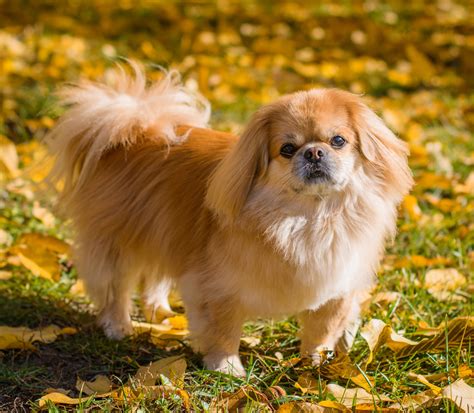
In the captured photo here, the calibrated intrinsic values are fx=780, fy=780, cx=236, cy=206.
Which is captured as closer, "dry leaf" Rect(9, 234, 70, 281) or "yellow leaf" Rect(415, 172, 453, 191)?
"dry leaf" Rect(9, 234, 70, 281)

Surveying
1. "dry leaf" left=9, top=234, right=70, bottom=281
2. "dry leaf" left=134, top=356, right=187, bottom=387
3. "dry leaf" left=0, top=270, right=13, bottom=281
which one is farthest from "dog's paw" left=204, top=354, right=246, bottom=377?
"dry leaf" left=0, top=270, right=13, bottom=281

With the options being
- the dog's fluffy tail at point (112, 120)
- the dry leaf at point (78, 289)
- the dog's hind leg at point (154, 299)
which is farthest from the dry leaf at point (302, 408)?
the dry leaf at point (78, 289)

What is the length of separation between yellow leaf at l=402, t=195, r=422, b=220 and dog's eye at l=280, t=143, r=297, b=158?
Answer: 174 centimetres

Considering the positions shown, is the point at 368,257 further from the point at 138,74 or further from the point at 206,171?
the point at 138,74

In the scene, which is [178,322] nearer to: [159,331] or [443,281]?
[159,331]

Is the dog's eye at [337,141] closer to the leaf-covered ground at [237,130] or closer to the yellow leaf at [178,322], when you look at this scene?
the leaf-covered ground at [237,130]

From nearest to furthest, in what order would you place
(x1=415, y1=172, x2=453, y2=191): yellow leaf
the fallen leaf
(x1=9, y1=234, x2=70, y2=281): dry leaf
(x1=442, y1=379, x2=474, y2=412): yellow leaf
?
(x1=442, y1=379, x2=474, y2=412): yellow leaf → the fallen leaf → (x1=9, y1=234, x2=70, y2=281): dry leaf → (x1=415, y1=172, x2=453, y2=191): yellow leaf

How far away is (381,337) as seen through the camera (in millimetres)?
3123

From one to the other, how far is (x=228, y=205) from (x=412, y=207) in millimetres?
1853

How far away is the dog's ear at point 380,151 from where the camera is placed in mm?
2936

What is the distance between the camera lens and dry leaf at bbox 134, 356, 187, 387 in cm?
295

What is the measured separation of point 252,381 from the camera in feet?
9.97

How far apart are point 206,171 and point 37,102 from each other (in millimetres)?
2986

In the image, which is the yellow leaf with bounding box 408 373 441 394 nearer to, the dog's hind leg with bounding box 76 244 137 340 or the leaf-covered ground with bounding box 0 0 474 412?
the leaf-covered ground with bounding box 0 0 474 412
